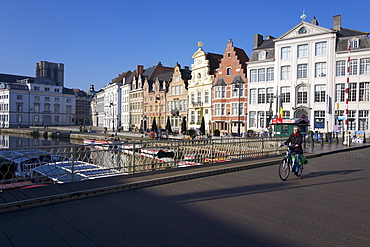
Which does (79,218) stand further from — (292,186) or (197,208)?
(292,186)

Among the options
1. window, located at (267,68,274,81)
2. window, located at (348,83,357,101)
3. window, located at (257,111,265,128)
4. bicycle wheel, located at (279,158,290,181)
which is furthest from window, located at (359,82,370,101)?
bicycle wheel, located at (279,158,290,181)

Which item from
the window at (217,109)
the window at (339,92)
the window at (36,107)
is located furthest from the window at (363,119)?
the window at (36,107)

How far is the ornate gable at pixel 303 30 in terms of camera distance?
1574 inches

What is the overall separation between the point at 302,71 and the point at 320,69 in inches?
96.1

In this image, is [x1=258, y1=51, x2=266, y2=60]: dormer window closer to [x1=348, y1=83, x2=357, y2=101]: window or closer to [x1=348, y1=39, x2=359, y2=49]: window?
[x1=348, y1=39, x2=359, y2=49]: window

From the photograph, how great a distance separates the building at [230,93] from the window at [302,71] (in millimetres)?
8306

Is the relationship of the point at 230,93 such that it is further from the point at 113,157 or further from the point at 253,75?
A: the point at 113,157

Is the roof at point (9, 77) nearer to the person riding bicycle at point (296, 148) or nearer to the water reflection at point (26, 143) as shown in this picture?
the water reflection at point (26, 143)

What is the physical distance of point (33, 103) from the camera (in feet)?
334

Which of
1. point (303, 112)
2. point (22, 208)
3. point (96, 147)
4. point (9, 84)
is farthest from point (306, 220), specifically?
point (9, 84)

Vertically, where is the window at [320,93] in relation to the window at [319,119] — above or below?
above

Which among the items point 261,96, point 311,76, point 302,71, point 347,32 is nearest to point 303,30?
point 347,32

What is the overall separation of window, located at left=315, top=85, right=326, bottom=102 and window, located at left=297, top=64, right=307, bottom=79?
2496mm

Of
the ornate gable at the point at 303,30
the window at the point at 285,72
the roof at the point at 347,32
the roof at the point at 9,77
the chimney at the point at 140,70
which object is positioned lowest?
the window at the point at 285,72
